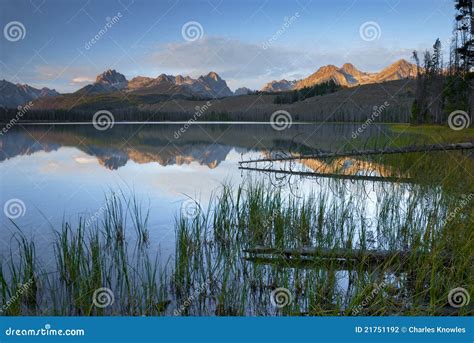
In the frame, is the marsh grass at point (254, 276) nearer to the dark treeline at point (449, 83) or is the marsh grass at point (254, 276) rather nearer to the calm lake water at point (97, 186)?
the calm lake water at point (97, 186)

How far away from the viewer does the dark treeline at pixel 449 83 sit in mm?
39375

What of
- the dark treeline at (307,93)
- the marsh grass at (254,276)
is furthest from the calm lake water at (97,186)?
the dark treeline at (307,93)

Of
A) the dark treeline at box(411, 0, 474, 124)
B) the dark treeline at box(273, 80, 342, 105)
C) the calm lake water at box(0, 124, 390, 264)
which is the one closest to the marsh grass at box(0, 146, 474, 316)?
the calm lake water at box(0, 124, 390, 264)

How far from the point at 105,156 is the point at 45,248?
67.9 ft

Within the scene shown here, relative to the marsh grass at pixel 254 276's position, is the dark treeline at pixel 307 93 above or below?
above

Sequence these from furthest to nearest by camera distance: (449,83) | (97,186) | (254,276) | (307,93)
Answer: (307,93)
(449,83)
(97,186)
(254,276)

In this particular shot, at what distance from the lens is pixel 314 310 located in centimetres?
465

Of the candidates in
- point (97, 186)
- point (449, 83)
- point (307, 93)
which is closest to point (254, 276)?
point (97, 186)

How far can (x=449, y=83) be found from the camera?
45125 millimetres

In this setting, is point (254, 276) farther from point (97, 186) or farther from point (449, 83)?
point (449, 83)

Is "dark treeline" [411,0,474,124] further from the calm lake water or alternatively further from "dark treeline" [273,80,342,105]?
"dark treeline" [273,80,342,105]

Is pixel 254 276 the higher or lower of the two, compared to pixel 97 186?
lower

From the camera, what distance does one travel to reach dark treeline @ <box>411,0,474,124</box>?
39.4 metres
